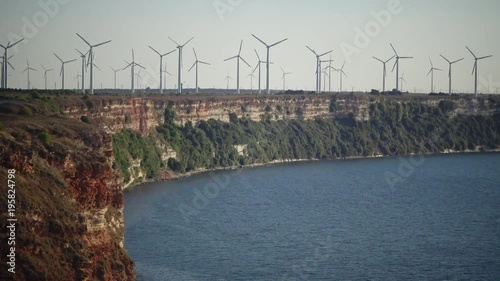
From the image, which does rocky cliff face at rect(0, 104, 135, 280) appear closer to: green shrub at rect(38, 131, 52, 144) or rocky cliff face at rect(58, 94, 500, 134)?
green shrub at rect(38, 131, 52, 144)

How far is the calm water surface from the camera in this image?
64.8m

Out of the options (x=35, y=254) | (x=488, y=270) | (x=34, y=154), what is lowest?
(x=488, y=270)

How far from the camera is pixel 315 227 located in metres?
83.2

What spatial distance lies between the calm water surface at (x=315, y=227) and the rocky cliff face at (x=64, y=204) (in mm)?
9490

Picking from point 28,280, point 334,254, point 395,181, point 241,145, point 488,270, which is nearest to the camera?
point 28,280

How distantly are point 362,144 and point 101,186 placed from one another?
131 metres

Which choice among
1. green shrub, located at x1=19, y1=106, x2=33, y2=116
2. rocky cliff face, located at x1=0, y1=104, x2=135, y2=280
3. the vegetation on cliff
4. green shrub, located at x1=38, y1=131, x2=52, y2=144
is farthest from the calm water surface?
green shrub, located at x1=19, y1=106, x2=33, y2=116

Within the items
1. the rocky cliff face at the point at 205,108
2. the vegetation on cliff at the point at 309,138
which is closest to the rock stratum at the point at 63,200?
the rocky cliff face at the point at 205,108

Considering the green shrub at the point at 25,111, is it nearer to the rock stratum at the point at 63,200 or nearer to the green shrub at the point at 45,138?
the rock stratum at the point at 63,200

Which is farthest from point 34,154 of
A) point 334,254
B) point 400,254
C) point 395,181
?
point 395,181

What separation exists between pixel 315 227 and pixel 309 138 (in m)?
87.2

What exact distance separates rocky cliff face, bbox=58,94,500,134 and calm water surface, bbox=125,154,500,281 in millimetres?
12278

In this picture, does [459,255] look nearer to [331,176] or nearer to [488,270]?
[488,270]

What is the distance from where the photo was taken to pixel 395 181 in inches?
5034
